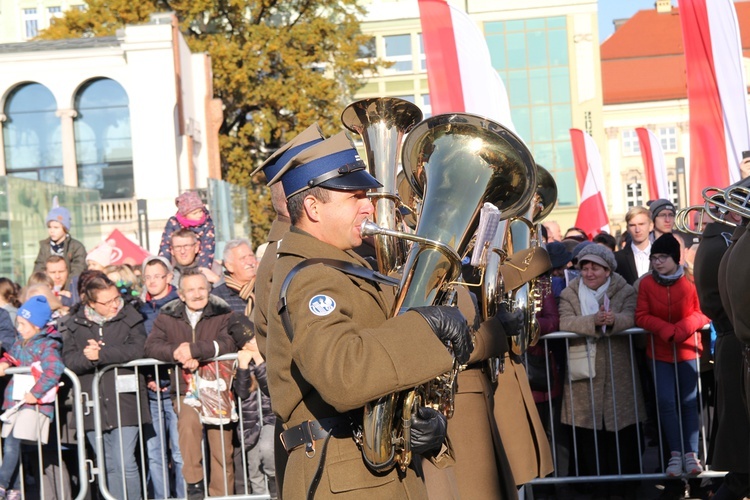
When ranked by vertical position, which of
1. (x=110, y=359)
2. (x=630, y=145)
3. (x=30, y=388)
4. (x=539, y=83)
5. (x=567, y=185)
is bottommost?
(x=30, y=388)

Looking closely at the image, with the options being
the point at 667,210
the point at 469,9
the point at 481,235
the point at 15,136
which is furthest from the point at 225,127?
the point at 481,235

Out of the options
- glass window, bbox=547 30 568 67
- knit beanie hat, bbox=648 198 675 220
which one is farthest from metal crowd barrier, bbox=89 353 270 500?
glass window, bbox=547 30 568 67

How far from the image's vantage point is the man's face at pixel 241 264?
24.6 feet

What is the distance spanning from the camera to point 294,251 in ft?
11.0

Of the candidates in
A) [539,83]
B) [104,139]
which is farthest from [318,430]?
[539,83]

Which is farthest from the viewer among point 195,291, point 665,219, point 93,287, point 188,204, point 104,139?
point 104,139

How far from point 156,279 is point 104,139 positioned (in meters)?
22.1

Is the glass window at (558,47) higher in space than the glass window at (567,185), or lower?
higher

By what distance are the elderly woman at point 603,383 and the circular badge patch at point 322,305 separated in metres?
4.51

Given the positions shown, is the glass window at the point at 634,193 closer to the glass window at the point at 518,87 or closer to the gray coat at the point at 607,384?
→ the glass window at the point at 518,87

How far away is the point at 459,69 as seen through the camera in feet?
34.7

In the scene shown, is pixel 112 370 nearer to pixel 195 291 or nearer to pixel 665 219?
pixel 195 291

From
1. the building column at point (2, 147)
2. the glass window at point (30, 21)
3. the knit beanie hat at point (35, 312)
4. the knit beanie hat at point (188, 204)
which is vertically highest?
the glass window at point (30, 21)

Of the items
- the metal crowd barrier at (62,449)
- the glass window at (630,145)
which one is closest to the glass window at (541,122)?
the glass window at (630,145)
